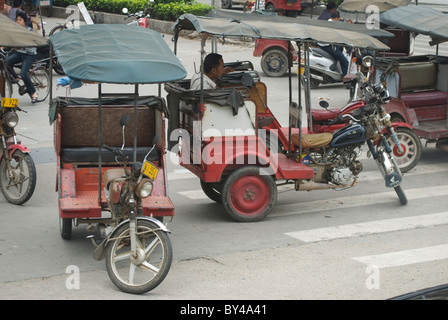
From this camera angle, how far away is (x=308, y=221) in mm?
9062

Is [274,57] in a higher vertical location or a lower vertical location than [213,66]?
lower

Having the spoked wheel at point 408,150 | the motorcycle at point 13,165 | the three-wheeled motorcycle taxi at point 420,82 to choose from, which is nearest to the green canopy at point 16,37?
the motorcycle at point 13,165

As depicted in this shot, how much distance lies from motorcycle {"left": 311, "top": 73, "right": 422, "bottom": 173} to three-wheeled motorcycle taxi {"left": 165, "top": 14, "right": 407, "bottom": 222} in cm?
32

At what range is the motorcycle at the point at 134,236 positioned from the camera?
262 inches

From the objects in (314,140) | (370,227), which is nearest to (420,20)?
(314,140)

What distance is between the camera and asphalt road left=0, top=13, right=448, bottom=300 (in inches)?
271

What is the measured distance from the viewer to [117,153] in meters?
7.03

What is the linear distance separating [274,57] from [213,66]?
369 inches

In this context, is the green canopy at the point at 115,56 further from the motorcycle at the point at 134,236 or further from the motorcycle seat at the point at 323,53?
the motorcycle seat at the point at 323,53

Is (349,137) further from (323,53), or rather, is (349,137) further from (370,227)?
(323,53)

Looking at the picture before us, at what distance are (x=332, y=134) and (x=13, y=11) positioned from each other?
10555 mm

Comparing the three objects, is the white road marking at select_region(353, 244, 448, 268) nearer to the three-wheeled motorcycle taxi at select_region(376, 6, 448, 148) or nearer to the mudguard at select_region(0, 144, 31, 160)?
the three-wheeled motorcycle taxi at select_region(376, 6, 448, 148)

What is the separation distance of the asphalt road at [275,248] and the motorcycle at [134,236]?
157 millimetres

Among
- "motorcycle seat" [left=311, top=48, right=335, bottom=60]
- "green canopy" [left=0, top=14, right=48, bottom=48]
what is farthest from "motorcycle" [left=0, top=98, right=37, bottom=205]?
"motorcycle seat" [left=311, top=48, right=335, bottom=60]
